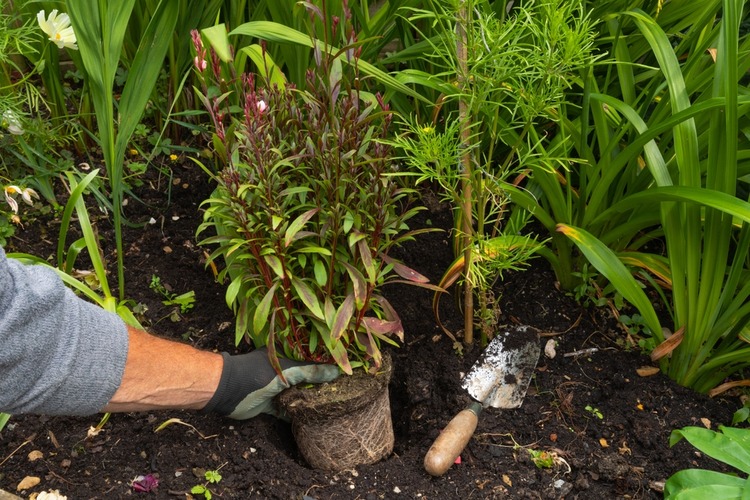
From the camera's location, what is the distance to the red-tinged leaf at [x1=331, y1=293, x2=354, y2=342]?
1.68 meters

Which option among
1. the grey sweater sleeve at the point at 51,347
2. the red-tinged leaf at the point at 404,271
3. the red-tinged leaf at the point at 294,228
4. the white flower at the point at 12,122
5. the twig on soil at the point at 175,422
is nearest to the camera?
the grey sweater sleeve at the point at 51,347

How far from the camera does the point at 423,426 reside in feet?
6.72

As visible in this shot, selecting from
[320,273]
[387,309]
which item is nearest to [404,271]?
[387,309]

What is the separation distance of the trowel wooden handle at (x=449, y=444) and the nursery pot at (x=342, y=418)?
0.19 meters

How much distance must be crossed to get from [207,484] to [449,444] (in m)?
0.61

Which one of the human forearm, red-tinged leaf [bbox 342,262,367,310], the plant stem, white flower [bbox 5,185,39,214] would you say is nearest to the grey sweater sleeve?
the human forearm

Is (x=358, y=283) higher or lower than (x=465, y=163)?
lower

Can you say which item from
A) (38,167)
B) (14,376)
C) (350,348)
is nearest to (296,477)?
(350,348)

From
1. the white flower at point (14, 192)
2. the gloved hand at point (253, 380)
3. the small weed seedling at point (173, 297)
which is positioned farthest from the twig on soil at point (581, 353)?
the white flower at point (14, 192)

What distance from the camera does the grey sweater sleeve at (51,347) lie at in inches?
51.9

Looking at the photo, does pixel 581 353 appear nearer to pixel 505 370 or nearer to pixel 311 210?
pixel 505 370

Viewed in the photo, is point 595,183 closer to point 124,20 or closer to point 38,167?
point 124,20

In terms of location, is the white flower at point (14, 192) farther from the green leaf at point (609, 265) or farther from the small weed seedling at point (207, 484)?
the green leaf at point (609, 265)

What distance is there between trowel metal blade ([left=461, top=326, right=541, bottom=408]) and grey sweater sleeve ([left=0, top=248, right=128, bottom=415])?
3.29 ft
